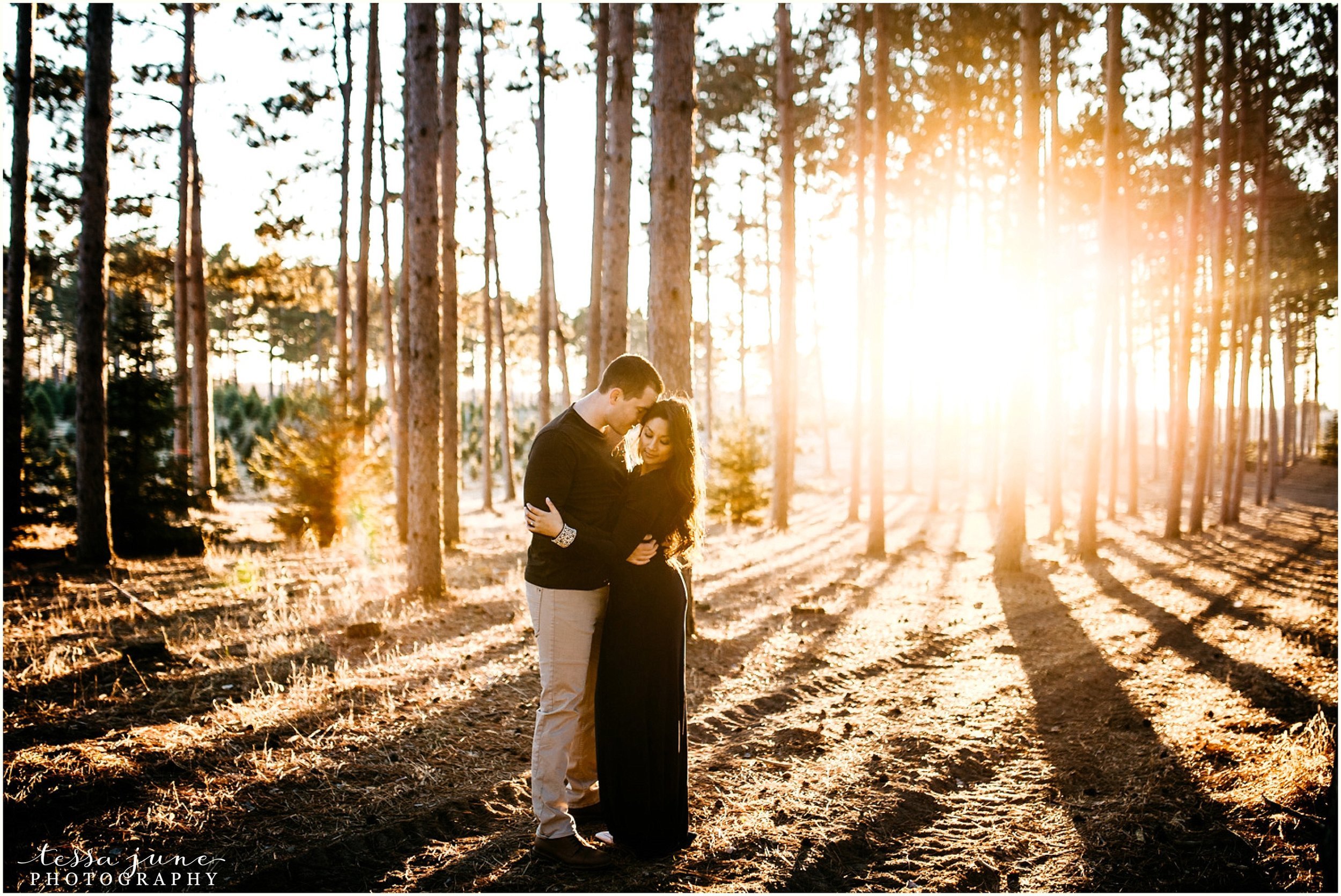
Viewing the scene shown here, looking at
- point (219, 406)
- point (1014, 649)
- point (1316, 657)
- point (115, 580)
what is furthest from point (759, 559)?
point (219, 406)

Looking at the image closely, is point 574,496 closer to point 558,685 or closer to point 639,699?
point 558,685

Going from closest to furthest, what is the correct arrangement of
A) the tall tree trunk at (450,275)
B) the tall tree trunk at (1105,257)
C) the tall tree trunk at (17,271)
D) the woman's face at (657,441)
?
the woman's face at (657,441) → the tall tree trunk at (17,271) → the tall tree trunk at (450,275) → the tall tree trunk at (1105,257)

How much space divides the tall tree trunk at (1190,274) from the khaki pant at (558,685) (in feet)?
53.8

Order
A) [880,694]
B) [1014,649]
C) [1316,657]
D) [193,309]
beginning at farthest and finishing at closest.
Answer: [193,309] → [1014,649] → [1316,657] → [880,694]

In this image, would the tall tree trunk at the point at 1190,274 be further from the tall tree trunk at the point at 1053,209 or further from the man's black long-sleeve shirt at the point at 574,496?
the man's black long-sleeve shirt at the point at 574,496

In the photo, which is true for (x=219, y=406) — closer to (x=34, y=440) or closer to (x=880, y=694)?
(x=34, y=440)

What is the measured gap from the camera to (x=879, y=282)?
45.0 feet

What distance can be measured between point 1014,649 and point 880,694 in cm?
240

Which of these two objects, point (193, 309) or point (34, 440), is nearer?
point (34, 440)

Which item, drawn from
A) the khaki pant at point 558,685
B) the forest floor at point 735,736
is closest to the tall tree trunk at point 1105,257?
the forest floor at point 735,736

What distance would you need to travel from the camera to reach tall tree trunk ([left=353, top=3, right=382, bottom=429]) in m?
14.9

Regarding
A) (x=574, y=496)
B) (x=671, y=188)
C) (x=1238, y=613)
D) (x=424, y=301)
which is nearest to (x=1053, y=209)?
(x=1238, y=613)

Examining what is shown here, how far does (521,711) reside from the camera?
5.38 metres

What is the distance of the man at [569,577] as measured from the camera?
3.37 m
